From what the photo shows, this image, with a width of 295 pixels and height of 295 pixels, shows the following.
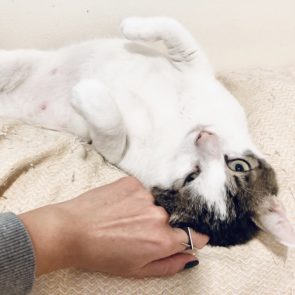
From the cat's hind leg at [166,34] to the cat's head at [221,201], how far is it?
0.32 meters

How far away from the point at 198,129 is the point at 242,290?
49 centimetres

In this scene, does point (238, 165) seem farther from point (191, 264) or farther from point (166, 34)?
point (166, 34)

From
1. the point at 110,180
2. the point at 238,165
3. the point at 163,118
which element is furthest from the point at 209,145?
the point at 110,180

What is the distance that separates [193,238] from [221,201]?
160 millimetres

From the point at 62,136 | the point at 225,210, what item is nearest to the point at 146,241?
the point at 225,210

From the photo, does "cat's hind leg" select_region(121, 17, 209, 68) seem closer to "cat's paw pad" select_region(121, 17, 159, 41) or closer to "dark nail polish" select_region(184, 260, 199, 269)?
"cat's paw pad" select_region(121, 17, 159, 41)

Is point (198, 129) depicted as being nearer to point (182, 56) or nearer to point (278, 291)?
point (182, 56)

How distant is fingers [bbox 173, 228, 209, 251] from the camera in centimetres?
127

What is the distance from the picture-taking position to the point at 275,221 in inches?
54.1

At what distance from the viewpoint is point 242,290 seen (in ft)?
4.35

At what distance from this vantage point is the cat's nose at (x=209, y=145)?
4.59 feet

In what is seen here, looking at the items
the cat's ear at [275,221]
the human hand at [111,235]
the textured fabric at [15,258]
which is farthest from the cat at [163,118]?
the textured fabric at [15,258]

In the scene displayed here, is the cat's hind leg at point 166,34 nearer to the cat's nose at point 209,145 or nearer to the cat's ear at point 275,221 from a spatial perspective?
the cat's nose at point 209,145

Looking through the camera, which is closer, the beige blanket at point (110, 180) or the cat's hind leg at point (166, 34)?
the beige blanket at point (110, 180)
